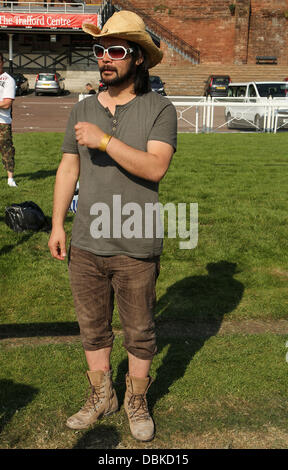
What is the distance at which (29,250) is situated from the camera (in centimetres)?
652

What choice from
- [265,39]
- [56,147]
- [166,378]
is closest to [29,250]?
[166,378]

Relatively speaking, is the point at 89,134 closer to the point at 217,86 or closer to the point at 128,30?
the point at 128,30

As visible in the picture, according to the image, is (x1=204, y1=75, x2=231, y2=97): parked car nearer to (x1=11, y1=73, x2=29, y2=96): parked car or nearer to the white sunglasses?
(x1=11, y1=73, x2=29, y2=96): parked car

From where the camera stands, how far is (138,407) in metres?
3.29

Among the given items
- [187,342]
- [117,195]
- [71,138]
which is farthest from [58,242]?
[187,342]

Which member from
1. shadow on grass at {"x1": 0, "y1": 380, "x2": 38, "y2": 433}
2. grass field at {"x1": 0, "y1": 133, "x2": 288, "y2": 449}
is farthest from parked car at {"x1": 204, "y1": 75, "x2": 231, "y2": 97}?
shadow on grass at {"x1": 0, "y1": 380, "x2": 38, "y2": 433}

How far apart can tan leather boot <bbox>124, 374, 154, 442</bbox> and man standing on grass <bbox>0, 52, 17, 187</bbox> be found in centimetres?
631

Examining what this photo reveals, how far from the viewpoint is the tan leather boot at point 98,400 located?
3.28 metres

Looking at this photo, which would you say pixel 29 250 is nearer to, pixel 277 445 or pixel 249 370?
pixel 249 370

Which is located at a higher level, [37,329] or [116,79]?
[116,79]

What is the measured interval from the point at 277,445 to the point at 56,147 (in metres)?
12.5

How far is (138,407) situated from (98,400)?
0.23 meters

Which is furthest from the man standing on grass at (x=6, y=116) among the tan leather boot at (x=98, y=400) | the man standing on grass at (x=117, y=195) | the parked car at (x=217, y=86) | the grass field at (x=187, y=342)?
the parked car at (x=217, y=86)

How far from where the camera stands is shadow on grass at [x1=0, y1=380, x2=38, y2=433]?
3338 mm
